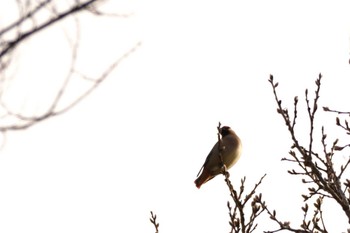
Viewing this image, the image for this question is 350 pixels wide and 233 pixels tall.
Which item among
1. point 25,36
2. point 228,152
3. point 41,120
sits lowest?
point 41,120

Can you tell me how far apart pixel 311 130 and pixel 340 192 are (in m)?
0.49

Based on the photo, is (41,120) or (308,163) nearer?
(41,120)

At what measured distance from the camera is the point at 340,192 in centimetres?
461

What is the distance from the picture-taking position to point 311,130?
4602mm

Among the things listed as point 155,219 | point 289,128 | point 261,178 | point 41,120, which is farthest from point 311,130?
point 41,120

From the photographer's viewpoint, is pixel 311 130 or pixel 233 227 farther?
pixel 233 227

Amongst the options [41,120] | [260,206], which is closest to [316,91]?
[260,206]

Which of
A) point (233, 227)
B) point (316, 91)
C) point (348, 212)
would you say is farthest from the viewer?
point (233, 227)

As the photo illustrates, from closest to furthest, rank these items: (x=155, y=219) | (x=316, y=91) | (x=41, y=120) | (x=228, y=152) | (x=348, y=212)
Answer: (x=41, y=120) → (x=348, y=212) → (x=316, y=91) → (x=155, y=219) → (x=228, y=152)

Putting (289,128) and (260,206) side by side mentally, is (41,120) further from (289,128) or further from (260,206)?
(260,206)

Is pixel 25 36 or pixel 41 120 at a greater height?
pixel 25 36

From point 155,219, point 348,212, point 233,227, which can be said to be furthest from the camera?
point 155,219

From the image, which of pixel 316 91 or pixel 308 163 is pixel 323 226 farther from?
pixel 316 91

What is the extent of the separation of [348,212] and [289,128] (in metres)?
0.74
